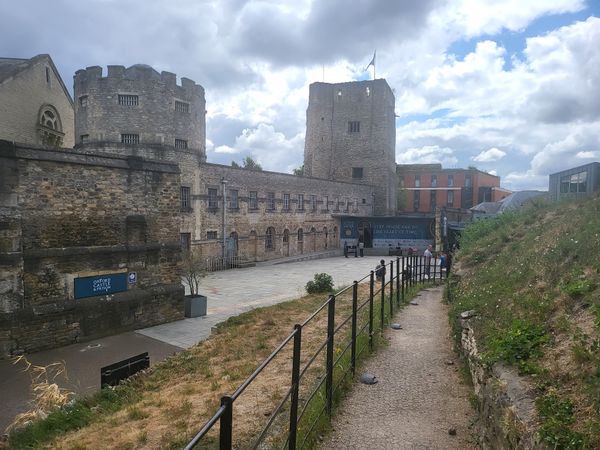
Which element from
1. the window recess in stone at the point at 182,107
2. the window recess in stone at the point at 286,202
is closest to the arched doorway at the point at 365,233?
the window recess in stone at the point at 286,202

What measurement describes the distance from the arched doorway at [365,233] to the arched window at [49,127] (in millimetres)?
24194

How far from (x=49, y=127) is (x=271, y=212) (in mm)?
15253

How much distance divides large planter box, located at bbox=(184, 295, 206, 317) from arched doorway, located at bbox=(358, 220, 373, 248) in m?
24.5

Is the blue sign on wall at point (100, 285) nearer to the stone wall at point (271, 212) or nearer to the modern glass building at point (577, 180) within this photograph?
the stone wall at point (271, 212)

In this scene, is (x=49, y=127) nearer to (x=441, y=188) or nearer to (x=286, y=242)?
(x=286, y=242)

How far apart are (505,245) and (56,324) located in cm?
1189

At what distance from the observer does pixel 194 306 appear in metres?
13.7

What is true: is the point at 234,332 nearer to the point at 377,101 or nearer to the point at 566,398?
the point at 566,398

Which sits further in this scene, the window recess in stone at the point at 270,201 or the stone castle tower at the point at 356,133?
the stone castle tower at the point at 356,133

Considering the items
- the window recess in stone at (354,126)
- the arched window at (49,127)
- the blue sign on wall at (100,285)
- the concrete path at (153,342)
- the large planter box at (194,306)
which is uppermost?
the window recess in stone at (354,126)

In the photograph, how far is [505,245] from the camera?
10539mm

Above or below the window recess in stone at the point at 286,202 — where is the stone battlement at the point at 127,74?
above

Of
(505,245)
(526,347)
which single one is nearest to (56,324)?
(526,347)

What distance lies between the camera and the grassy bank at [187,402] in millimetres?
4703
